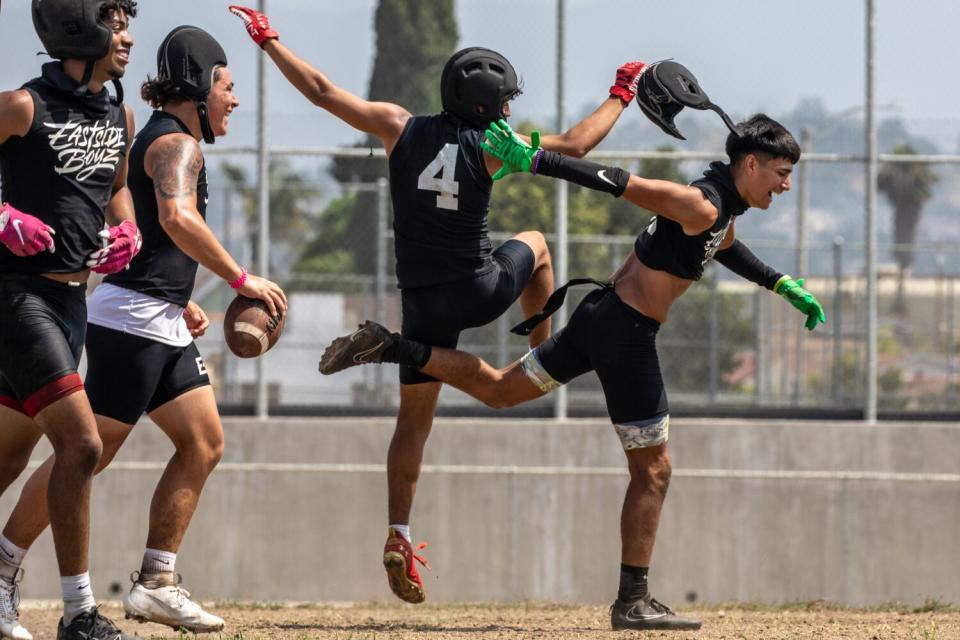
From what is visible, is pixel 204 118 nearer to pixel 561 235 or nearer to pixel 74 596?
pixel 74 596

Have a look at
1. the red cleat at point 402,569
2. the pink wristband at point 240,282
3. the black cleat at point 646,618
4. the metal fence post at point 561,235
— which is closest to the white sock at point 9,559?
the pink wristband at point 240,282

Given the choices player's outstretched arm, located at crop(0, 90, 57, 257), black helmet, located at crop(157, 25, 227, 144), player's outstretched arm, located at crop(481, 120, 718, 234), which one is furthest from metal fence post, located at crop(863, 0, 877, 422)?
player's outstretched arm, located at crop(0, 90, 57, 257)

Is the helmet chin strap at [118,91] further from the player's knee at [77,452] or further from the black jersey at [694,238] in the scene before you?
the black jersey at [694,238]

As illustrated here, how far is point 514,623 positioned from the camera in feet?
24.5

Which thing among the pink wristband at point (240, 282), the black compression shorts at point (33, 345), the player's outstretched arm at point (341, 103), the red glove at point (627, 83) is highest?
the red glove at point (627, 83)

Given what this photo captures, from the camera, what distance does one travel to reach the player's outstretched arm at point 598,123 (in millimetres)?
7070

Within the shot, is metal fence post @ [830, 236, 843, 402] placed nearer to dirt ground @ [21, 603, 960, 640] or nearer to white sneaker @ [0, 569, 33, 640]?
dirt ground @ [21, 603, 960, 640]

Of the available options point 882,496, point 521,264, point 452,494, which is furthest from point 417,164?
point 882,496

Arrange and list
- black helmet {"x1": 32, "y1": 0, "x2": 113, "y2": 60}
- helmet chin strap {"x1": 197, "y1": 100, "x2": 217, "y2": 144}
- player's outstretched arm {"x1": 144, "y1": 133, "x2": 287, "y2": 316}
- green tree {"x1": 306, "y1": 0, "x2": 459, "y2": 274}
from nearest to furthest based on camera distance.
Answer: black helmet {"x1": 32, "y1": 0, "x2": 113, "y2": 60} < player's outstretched arm {"x1": 144, "y1": 133, "x2": 287, "y2": 316} < helmet chin strap {"x1": 197, "y1": 100, "x2": 217, "y2": 144} < green tree {"x1": 306, "y1": 0, "x2": 459, "y2": 274}

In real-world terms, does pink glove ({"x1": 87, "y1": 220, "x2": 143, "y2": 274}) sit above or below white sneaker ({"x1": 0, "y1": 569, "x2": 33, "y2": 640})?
above

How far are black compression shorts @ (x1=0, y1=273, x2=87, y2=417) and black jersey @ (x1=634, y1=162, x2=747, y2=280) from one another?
265 centimetres

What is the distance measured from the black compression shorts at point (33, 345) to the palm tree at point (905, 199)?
8.93 meters

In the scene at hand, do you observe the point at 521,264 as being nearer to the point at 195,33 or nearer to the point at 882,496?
the point at 195,33

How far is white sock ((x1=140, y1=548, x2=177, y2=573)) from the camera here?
6.47 metres
